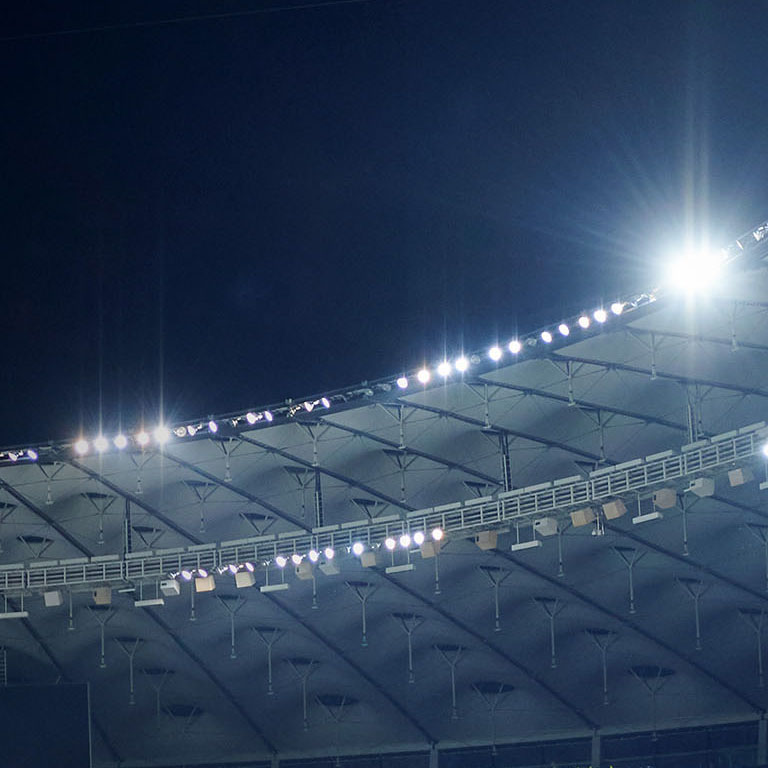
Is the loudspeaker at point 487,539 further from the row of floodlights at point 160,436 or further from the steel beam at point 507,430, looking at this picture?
the row of floodlights at point 160,436

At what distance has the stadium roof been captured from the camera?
34.9 meters

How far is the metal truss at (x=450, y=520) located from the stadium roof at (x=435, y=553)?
74mm

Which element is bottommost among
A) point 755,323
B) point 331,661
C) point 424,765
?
point 424,765

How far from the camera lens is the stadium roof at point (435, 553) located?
115ft

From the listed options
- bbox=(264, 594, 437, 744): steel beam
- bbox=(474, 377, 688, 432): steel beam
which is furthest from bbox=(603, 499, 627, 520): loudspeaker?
bbox=(264, 594, 437, 744): steel beam

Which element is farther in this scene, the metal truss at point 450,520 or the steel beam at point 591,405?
the steel beam at point 591,405

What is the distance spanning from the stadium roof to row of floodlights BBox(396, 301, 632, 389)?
219 millimetres

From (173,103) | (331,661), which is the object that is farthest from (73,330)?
(331,661)

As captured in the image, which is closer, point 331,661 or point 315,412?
point 315,412

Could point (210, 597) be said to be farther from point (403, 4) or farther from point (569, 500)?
point (403, 4)

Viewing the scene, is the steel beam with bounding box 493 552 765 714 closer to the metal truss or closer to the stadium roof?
the stadium roof

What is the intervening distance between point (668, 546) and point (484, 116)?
2204cm

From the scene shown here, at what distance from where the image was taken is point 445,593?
45.0 metres

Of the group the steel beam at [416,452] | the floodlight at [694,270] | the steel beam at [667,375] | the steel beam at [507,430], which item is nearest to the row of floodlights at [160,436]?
the steel beam at [416,452]
